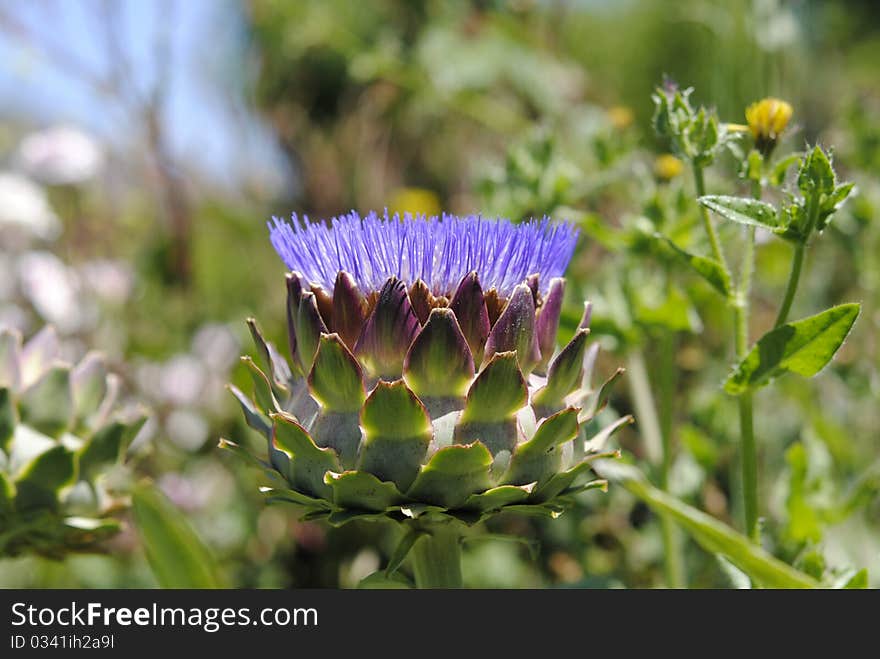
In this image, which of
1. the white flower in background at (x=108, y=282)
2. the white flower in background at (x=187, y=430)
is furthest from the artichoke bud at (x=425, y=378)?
the white flower in background at (x=108, y=282)

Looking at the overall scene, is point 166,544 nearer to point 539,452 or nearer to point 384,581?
point 384,581

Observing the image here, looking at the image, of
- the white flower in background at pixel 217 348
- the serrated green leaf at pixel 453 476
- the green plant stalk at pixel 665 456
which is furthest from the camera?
the white flower in background at pixel 217 348

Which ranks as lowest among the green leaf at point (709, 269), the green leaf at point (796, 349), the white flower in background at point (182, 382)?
the green leaf at point (796, 349)

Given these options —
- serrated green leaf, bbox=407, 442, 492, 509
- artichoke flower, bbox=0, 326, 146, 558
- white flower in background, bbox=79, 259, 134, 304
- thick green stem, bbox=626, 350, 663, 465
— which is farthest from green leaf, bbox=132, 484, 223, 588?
white flower in background, bbox=79, 259, 134, 304

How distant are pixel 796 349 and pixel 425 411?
23 centimetres

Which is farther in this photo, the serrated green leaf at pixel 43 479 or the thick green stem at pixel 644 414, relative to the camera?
the thick green stem at pixel 644 414

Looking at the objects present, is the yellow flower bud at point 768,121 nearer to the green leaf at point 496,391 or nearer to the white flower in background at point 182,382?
the green leaf at point 496,391

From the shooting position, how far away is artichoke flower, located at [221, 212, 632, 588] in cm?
50

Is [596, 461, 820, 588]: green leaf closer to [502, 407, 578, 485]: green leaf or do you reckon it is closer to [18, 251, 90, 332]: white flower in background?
[502, 407, 578, 485]: green leaf

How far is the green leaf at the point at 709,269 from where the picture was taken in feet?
1.78

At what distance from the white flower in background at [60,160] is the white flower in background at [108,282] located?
8.0 inches

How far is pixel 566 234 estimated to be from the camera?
582mm

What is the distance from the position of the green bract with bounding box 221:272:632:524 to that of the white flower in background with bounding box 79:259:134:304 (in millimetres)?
1195
